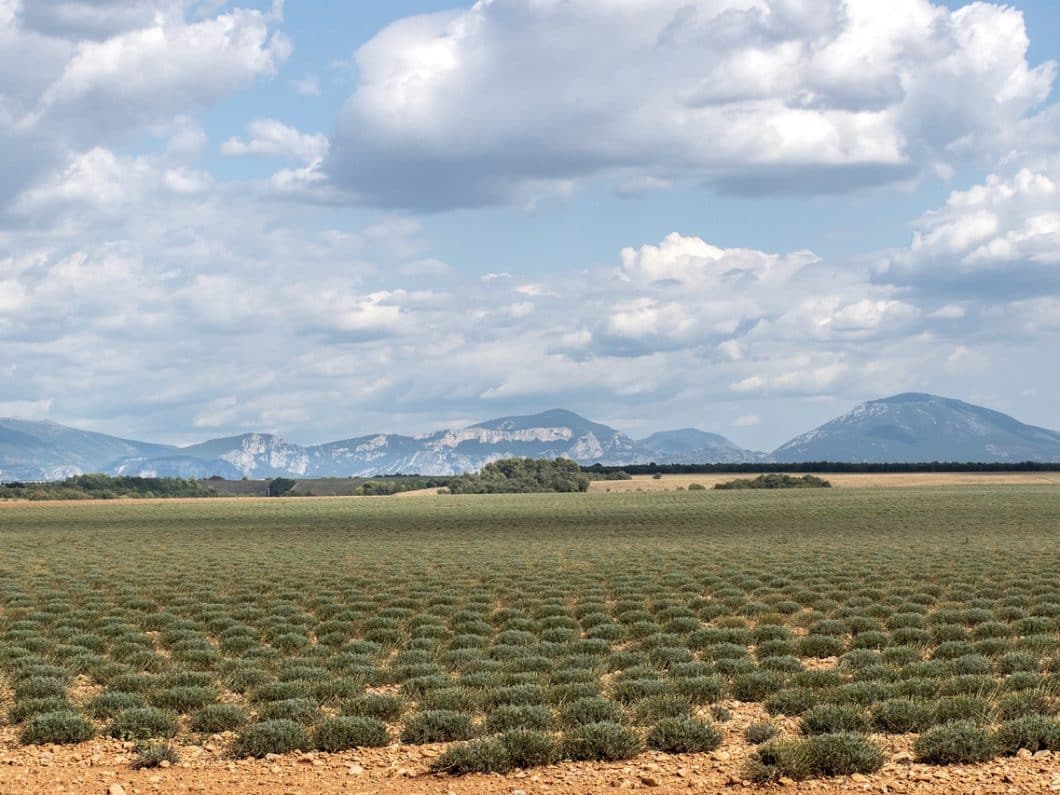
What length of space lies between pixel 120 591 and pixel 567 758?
22.6m

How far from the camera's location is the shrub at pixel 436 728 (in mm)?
13406

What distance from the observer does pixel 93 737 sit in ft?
45.3

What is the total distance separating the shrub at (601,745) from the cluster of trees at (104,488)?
151 m

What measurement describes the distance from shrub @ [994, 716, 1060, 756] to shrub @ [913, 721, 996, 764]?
173 mm

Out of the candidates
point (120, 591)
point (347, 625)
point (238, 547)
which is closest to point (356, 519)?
point (238, 547)

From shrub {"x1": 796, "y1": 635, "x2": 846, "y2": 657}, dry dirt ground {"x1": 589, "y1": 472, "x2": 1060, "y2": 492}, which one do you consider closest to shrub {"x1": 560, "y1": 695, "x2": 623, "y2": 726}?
shrub {"x1": 796, "y1": 635, "x2": 846, "y2": 657}

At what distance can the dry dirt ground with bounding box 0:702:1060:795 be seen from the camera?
442 inches

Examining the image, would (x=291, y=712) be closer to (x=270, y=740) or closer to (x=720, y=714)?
(x=270, y=740)

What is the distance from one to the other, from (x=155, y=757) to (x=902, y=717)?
8.74m

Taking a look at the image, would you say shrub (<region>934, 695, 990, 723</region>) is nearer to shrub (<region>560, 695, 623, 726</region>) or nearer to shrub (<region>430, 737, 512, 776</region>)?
shrub (<region>560, 695, 623, 726</region>)

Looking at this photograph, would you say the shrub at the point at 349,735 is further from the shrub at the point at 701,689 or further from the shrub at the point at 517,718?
the shrub at the point at 701,689

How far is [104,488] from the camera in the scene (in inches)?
7052

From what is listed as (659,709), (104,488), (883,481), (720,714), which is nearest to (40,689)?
(659,709)

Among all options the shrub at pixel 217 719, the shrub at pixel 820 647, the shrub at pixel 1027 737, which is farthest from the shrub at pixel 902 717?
the shrub at pixel 217 719
